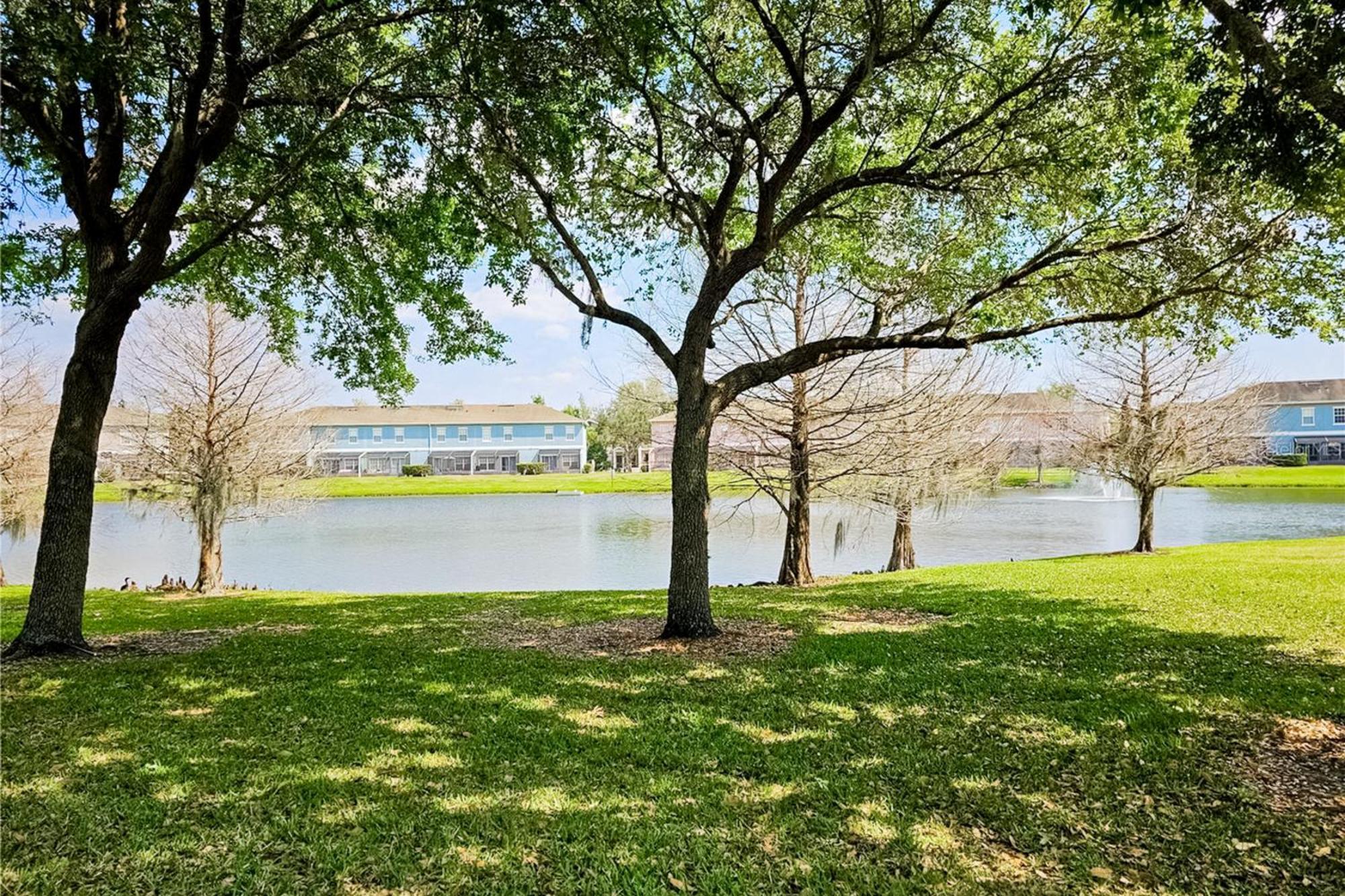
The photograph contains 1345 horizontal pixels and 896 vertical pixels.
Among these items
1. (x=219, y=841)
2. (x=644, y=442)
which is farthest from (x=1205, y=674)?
(x=644, y=442)

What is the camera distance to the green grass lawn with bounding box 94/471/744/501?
46.2 metres

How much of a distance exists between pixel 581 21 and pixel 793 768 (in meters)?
6.64

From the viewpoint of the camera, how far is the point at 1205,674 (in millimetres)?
5734

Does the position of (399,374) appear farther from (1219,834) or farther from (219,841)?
(1219,834)

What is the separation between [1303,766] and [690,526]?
16.4 ft

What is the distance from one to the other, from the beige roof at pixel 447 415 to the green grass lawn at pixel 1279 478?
4604 cm

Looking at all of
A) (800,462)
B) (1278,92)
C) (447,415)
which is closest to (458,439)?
(447,415)

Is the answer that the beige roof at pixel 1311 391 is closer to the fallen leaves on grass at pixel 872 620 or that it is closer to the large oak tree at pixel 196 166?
the fallen leaves on grass at pixel 872 620

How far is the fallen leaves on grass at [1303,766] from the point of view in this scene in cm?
358

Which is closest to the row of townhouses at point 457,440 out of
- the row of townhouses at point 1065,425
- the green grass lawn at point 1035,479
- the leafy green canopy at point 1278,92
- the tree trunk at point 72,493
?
the row of townhouses at point 1065,425

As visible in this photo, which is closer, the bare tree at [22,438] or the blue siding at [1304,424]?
the bare tree at [22,438]

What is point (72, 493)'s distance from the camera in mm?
6785

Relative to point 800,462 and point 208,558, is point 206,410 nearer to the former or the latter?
point 208,558

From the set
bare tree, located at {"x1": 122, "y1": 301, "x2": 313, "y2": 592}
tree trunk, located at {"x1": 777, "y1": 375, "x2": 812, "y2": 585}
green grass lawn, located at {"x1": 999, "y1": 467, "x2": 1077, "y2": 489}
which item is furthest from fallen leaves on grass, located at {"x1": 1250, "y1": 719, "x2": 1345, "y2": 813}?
green grass lawn, located at {"x1": 999, "y1": 467, "x2": 1077, "y2": 489}
